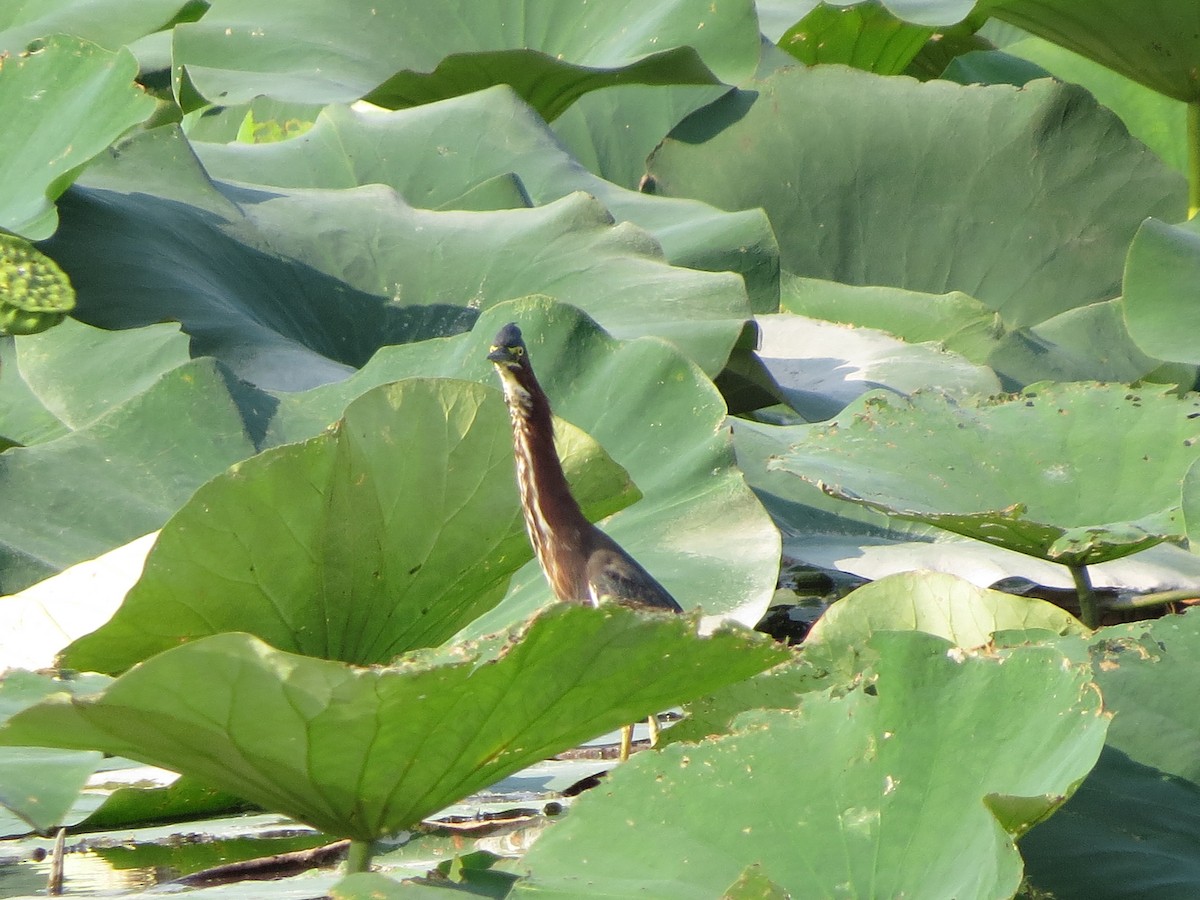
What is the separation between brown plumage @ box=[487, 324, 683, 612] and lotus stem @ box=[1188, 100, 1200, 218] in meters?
2.37

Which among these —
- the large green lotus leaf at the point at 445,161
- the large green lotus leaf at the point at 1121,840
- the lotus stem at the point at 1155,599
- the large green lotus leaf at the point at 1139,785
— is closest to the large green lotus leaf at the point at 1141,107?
the large green lotus leaf at the point at 445,161

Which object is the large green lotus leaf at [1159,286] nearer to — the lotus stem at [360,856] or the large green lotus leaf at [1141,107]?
the lotus stem at [360,856]

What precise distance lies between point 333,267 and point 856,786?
2.14 metres

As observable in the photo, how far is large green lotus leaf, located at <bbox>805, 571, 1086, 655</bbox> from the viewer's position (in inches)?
93.2

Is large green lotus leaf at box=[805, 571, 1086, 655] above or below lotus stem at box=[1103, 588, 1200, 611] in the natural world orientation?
above

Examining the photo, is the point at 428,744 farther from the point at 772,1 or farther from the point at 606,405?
the point at 772,1

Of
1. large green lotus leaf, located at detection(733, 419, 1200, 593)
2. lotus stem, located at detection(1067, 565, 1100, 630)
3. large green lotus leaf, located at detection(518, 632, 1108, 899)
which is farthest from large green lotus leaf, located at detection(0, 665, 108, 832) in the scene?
lotus stem, located at detection(1067, 565, 1100, 630)

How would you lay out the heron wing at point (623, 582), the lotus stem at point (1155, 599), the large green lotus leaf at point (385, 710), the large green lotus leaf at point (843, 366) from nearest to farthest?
the large green lotus leaf at point (385, 710) → the heron wing at point (623, 582) → the lotus stem at point (1155, 599) → the large green lotus leaf at point (843, 366)

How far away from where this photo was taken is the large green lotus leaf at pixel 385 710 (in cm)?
156

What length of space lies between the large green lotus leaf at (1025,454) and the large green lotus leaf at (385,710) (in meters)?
0.77

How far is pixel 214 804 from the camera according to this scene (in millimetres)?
2355

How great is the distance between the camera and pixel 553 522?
3.22 m

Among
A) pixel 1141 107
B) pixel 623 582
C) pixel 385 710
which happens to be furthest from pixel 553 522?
pixel 1141 107

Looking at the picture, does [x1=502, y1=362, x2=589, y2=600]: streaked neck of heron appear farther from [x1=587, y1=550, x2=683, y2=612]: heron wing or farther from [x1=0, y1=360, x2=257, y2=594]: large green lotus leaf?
[x1=0, y1=360, x2=257, y2=594]: large green lotus leaf
